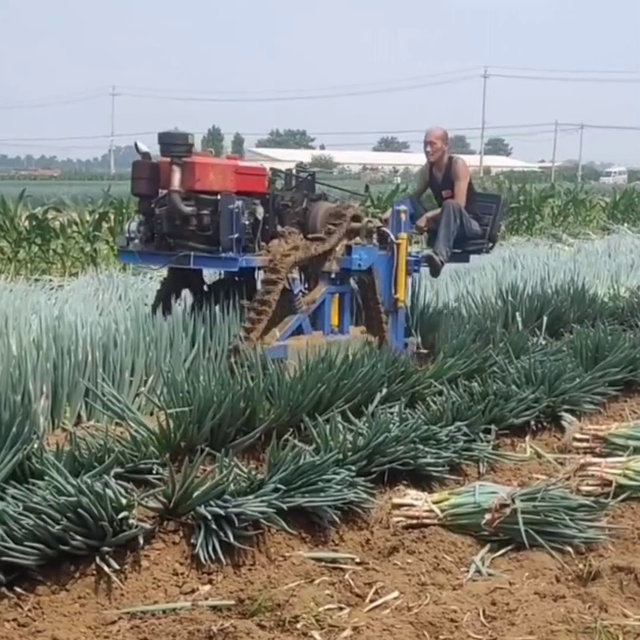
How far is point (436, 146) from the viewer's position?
26.1ft

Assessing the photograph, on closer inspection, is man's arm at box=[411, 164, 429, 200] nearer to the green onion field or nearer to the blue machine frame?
the blue machine frame

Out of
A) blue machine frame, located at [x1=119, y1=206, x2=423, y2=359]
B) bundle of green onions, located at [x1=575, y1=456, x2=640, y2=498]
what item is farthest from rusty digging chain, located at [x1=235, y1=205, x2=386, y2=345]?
bundle of green onions, located at [x1=575, y1=456, x2=640, y2=498]

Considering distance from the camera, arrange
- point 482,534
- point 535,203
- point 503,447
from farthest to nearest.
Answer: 1. point 535,203
2. point 503,447
3. point 482,534

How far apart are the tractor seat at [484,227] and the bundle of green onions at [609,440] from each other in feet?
7.82

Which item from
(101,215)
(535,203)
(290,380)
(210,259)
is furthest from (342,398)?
(535,203)

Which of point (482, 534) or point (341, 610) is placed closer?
point (341, 610)

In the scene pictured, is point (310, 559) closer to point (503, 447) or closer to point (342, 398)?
point (342, 398)

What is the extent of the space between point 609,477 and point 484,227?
10.9 ft

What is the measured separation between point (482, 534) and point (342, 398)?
104 centimetres

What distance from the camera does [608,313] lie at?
26.8ft

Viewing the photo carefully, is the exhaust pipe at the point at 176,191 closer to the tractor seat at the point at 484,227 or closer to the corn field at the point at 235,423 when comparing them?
the corn field at the point at 235,423

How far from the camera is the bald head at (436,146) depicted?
26.0ft

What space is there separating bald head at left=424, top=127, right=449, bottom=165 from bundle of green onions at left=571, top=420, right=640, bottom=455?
3094 millimetres

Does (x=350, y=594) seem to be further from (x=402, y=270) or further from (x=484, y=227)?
(x=484, y=227)
